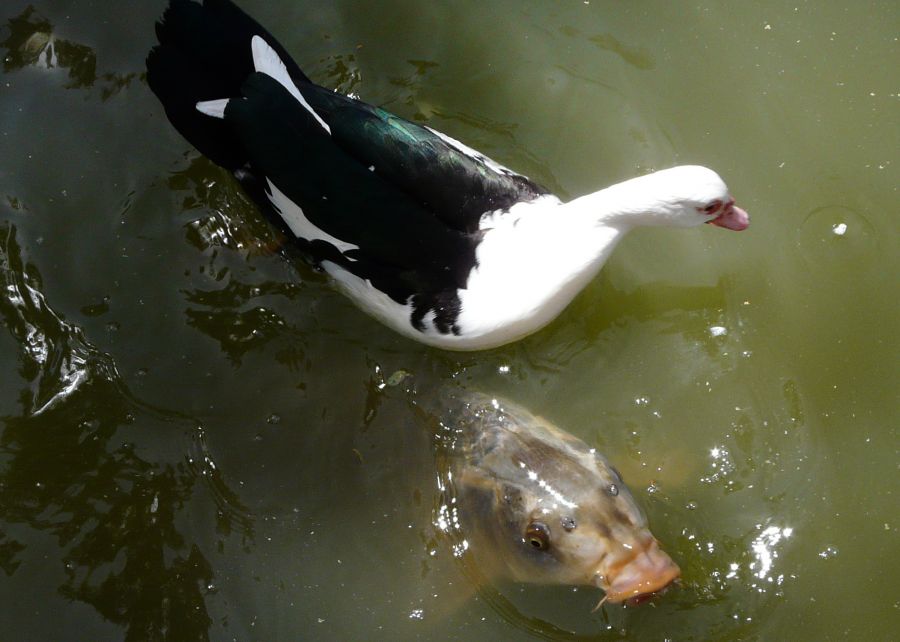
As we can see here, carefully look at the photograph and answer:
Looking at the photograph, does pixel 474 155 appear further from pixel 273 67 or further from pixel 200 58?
pixel 200 58

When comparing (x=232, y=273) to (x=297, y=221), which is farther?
(x=232, y=273)

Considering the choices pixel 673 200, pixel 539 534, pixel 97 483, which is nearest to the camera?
pixel 539 534

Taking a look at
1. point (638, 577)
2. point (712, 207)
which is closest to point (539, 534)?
point (638, 577)

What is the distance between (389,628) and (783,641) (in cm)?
134

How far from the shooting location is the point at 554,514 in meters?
2.90

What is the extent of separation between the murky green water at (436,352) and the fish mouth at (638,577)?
28cm

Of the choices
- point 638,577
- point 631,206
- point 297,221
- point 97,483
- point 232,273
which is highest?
point 631,206

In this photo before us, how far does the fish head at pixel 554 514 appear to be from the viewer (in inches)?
111

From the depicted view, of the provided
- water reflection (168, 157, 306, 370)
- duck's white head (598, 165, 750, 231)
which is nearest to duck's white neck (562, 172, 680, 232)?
duck's white head (598, 165, 750, 231)

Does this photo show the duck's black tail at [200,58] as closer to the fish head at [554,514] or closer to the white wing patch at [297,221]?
the white wing patch at [297,221]

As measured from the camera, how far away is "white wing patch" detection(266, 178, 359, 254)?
3.21 meters

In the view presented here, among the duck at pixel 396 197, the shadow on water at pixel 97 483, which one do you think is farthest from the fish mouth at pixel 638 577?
the shadow on water at pixel 97 483

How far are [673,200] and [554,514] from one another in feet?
3.81

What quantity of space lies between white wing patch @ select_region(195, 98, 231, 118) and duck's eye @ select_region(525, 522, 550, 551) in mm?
1734
